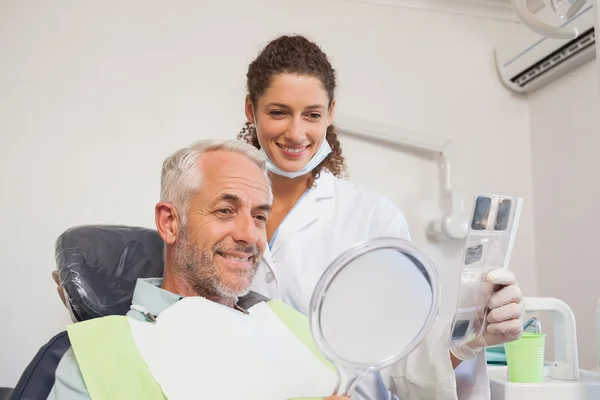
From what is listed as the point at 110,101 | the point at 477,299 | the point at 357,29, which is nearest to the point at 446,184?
the point at 357,29

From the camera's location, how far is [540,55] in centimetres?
240

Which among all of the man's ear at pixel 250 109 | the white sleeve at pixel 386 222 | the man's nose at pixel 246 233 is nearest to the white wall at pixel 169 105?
the man's ear at pixel 250 109

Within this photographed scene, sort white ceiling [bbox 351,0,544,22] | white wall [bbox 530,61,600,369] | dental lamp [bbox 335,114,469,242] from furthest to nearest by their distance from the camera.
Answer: white ceiling [bbox 351,0,544,22] → dental lamp [bbox 335,114,469,242] → white wall [bbox 530,61,600,369]

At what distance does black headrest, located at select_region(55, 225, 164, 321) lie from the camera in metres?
1.20

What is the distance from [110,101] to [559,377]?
5.61ft

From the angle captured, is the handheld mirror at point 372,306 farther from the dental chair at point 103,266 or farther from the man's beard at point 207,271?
the dental chair at point 103,266

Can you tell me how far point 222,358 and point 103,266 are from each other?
0.35 metres

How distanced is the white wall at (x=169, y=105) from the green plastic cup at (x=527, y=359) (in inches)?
38.4

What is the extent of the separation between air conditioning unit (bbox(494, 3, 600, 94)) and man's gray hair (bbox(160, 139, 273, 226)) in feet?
4.74

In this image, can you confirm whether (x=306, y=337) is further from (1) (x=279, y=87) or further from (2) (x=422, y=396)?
(1) (x=279, y=87)

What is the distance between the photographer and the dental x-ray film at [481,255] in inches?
34.9

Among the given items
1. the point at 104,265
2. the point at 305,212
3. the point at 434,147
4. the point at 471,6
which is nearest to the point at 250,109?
the point at 305,212

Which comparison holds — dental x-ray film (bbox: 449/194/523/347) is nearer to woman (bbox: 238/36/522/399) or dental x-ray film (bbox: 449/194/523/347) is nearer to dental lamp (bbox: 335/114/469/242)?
woman (bbox: 238/36/522/399)

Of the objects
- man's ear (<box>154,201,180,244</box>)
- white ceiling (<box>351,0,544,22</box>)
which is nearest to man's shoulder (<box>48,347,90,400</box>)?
man's ear (<box>154,201,180,244</box>)
